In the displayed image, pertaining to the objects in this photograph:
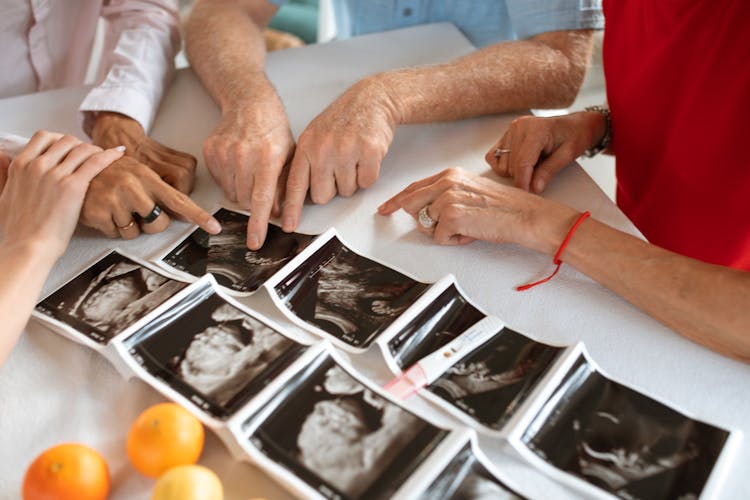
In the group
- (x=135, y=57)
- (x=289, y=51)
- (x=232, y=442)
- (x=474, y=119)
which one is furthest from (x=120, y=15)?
(x=232, y=442)

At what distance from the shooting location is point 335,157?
→ 109 centimetres

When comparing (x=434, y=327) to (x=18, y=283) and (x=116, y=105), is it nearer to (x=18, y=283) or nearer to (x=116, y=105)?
(x=18, y=283)

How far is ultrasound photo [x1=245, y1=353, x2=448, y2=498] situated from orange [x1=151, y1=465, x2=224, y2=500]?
8 centimetres

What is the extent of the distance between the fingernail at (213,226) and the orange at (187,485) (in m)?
0.48

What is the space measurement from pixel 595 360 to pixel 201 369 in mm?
512

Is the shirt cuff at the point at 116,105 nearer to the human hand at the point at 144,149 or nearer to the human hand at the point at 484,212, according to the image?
the human hand at the point at 144,149

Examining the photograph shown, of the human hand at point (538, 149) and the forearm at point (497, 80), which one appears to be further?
the forearm at point (497, 80)

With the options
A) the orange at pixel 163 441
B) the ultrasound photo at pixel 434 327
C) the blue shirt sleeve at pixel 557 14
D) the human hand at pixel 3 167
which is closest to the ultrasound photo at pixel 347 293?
the ultrasound photo at pixel 434 327

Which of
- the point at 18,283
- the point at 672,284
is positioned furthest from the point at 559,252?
the point at 18,283

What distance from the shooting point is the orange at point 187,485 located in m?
0.61

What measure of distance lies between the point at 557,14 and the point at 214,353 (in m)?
1.03

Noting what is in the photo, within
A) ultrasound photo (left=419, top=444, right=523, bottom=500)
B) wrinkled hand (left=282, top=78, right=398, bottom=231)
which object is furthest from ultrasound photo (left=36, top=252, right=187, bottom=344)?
ultrasound photo (left=419, top=444, right=523, bottom=500)

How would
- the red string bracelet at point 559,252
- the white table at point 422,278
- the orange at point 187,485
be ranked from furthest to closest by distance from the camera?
1. the red string bracelet at point 559,252
2. the white table at point 422,278
3. the orange at point 187,485

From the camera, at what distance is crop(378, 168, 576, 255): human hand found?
966mm
